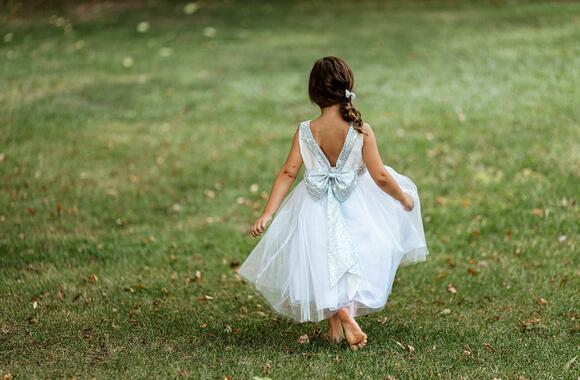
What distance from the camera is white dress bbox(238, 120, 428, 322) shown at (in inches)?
188

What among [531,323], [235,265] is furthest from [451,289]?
[235,265]

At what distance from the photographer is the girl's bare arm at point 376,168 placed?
4.78m

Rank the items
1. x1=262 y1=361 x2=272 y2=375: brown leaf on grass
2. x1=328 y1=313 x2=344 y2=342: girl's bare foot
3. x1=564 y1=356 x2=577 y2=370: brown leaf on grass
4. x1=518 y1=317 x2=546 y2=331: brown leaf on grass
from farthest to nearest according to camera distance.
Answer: x1=518 y1=317 x2=546 y2=331: brown leaf on grass
x1=328 y1=313 x2=344 y2=342: girl's bare foot
x1=564 y1=356 x2=577 y2=370: brown leaf on grass
x1=262 y1=361 x2=272 y2=375: brown leaf on grass

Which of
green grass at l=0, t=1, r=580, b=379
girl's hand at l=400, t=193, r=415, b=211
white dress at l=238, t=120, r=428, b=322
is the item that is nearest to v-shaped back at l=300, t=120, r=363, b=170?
white dress at l=238, t=120, r=428, b=322

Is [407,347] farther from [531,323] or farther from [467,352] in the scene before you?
[531,323]

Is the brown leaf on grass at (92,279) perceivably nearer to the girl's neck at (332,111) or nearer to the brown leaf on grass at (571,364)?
the girl's neck at (332,111)

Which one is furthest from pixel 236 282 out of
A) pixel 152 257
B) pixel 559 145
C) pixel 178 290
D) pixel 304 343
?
pixel 559 145

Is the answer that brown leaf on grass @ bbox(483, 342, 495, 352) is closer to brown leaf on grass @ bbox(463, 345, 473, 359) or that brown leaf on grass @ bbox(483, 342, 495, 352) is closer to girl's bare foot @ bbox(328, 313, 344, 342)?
brown leaf on grass @ bbox(463, 345, 473, 359)

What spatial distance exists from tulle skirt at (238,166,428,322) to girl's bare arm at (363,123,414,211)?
0.15 meters

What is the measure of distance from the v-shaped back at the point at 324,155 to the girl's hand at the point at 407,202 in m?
0.35

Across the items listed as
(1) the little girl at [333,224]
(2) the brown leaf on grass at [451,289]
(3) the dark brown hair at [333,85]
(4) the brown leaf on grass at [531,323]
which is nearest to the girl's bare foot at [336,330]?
(1) the little girl at [333,224]

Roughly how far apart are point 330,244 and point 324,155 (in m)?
0.51

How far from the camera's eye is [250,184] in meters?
9.16

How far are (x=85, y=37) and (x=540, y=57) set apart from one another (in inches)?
338
